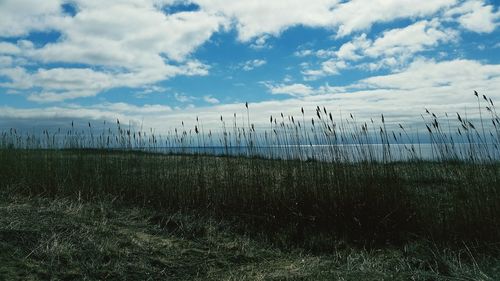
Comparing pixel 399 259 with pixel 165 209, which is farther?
pixel 165 209

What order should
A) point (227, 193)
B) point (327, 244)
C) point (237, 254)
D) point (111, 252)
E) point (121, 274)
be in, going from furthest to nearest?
point (227, 193), point (327, 244), point (237, 254), point (111, 252), point (121, 274)

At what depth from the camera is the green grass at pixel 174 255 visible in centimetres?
331

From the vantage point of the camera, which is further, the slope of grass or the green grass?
the slope of grass

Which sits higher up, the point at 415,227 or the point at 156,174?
the point at 156,174

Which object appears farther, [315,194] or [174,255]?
[315,194]

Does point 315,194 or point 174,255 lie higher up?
point 315,194

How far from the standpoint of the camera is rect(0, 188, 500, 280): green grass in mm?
3308

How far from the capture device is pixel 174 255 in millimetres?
3963

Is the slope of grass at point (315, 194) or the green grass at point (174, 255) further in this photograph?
the slope of grass at point (315, 194)

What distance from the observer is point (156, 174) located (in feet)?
21.8

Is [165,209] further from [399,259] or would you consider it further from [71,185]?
[399,259]

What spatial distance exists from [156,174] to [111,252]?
301cm

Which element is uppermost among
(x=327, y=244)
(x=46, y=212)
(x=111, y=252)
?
(x=46, y=212)

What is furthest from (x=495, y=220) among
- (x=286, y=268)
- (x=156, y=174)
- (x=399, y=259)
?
(x=156, y=174)
